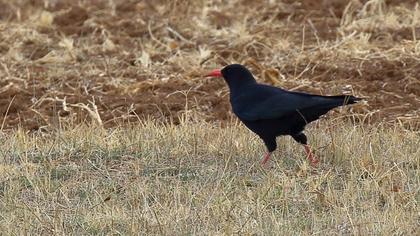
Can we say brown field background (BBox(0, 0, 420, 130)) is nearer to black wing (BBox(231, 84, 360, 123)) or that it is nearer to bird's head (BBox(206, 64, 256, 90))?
bird's head (BBox(206, 64, 256, 90))

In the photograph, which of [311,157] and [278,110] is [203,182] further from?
[311,157]

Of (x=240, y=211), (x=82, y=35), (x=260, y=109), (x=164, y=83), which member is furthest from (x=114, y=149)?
(x=82, y=35)

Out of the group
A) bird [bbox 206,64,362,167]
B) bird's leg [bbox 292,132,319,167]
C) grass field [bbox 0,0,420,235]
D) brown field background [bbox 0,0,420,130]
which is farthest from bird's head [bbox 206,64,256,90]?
brown field background [bbox 0,0,420,130]

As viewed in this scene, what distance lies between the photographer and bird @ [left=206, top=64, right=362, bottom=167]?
7016 millimetres

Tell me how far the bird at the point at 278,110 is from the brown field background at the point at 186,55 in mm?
1744

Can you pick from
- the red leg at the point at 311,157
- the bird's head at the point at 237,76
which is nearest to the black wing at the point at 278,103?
the bird's head at the point at 237,76

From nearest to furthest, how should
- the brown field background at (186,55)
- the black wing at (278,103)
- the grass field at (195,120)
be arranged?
the grass field at (195,120) → the black wing at (278,103) → the brown field background at (186,55)

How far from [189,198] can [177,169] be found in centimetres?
86

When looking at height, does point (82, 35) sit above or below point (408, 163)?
below

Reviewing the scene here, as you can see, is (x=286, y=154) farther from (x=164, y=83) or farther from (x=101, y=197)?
(x=164, y=83)

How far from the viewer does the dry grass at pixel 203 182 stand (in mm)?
5898

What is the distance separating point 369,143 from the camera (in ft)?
24.3

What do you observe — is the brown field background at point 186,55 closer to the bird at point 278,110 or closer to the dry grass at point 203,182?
the dry grass at point 203,182

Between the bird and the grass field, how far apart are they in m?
0.19
